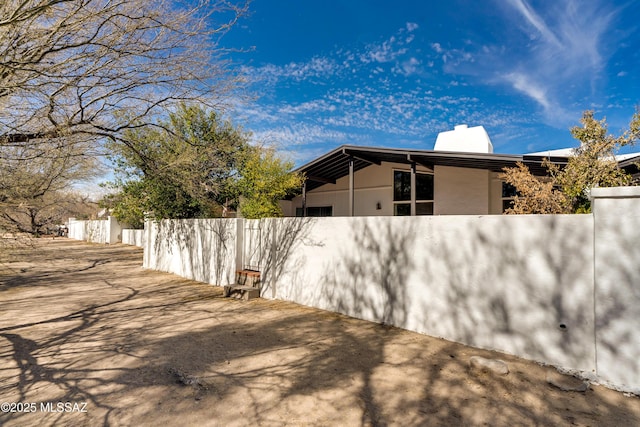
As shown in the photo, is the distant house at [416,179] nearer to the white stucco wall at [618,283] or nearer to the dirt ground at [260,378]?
the white stucco wall at [618,283]

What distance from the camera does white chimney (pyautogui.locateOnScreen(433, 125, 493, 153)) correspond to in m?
15.2

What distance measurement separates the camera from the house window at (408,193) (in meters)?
12.2

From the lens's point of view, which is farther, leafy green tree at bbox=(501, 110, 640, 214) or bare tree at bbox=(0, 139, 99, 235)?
bare tree at bbox=(0, 139, 99, 235)

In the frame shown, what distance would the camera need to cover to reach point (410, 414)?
271 cm

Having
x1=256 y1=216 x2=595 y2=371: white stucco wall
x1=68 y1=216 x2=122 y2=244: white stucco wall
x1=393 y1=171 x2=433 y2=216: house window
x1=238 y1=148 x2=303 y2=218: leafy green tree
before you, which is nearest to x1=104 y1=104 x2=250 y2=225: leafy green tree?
x1=238 y1=148 x2=303 y2=218: leafy green tree

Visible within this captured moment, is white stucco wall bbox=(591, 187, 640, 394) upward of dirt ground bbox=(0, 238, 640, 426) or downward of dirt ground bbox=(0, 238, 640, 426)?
upward

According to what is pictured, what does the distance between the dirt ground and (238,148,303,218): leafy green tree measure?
4761mm

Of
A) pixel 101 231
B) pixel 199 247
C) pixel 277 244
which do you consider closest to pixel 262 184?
pixel 199 247

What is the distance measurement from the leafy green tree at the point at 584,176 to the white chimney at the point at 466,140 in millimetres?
9115

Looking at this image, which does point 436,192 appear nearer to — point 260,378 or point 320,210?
point 320,210

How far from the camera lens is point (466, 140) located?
15.9 meters

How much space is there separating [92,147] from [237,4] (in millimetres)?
4147

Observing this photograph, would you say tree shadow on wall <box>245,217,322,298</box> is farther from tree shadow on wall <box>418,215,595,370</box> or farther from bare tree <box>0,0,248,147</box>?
bare tree <box>0,0,248,147</box>

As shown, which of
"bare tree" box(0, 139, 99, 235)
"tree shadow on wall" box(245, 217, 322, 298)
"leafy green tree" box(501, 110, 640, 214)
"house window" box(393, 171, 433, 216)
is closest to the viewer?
"leafy green tree" box(501, 110, 640, 214)
